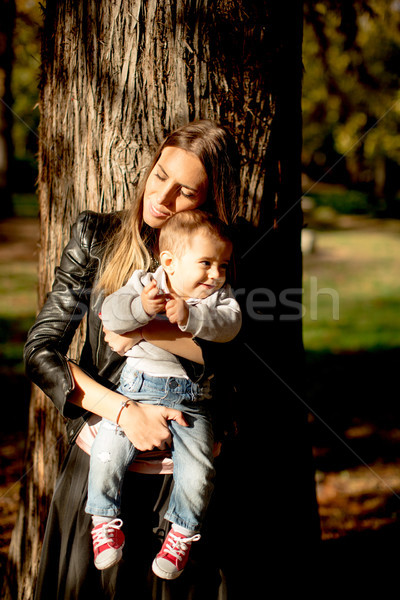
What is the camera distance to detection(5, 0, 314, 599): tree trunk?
96.0 inches

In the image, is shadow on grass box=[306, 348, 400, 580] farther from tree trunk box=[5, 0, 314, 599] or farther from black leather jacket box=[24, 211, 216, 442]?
black leather jacket box=[24, 211, 216, 442]

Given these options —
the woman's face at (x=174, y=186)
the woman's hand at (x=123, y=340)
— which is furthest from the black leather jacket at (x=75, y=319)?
the woman's face at (x=174, y=186)

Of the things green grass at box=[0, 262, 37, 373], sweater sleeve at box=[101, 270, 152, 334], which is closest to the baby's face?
sweater sleeve at box=[101, 270, 152, 334]

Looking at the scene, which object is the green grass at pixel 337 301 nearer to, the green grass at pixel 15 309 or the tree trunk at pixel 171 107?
the green grass at pixel 15 309

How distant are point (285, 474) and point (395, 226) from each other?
1922 cm

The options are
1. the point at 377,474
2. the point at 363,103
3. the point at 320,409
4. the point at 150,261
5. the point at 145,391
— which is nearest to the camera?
the point at 145,391

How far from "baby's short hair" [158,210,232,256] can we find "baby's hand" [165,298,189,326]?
0.20m

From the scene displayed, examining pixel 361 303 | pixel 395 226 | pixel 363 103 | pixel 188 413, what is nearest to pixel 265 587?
pixel 188 413

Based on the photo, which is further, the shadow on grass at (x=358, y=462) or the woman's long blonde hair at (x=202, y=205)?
the shadow on grass at (x=358, y=462)

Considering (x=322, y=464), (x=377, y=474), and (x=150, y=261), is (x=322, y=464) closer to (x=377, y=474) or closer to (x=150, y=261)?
(x=377, y=474)

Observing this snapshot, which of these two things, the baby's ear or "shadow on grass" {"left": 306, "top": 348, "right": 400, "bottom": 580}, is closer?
the baby's ear

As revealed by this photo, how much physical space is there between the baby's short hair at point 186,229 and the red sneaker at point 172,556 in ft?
3.32

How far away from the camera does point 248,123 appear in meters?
2.55

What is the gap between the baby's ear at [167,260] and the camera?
206cm
